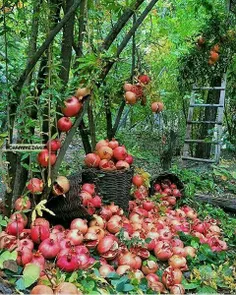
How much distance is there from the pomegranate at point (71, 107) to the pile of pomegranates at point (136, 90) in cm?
69

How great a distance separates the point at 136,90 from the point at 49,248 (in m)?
1.52

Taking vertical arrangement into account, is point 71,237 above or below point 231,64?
below

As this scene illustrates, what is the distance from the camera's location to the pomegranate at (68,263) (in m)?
2.20

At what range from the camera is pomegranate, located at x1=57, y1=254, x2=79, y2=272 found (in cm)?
220

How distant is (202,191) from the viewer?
512 centimetres

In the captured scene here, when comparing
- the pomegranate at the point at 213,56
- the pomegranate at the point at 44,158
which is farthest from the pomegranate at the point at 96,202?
the pomegranate at the point at 213,56

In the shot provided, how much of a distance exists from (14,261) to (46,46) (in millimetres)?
1123

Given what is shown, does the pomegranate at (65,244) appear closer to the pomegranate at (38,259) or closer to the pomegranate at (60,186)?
the pomegranate at (38,259)

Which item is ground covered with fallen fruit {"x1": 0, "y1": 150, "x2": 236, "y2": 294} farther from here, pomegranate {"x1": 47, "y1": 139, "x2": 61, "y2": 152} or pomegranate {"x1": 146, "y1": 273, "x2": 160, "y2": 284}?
pomegranate {"x1": 47, "y1": 139, "x2": 61, "y2": 152}

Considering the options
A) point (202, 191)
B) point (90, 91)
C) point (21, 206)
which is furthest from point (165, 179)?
point (21, 206)

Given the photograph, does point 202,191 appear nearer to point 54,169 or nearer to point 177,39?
point 54,169

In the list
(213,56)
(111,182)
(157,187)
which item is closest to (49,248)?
(111,182)

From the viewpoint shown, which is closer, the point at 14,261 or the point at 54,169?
the point at 14,261

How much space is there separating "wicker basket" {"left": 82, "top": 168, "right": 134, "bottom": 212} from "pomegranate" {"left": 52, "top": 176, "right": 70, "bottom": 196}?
345 millimetres
